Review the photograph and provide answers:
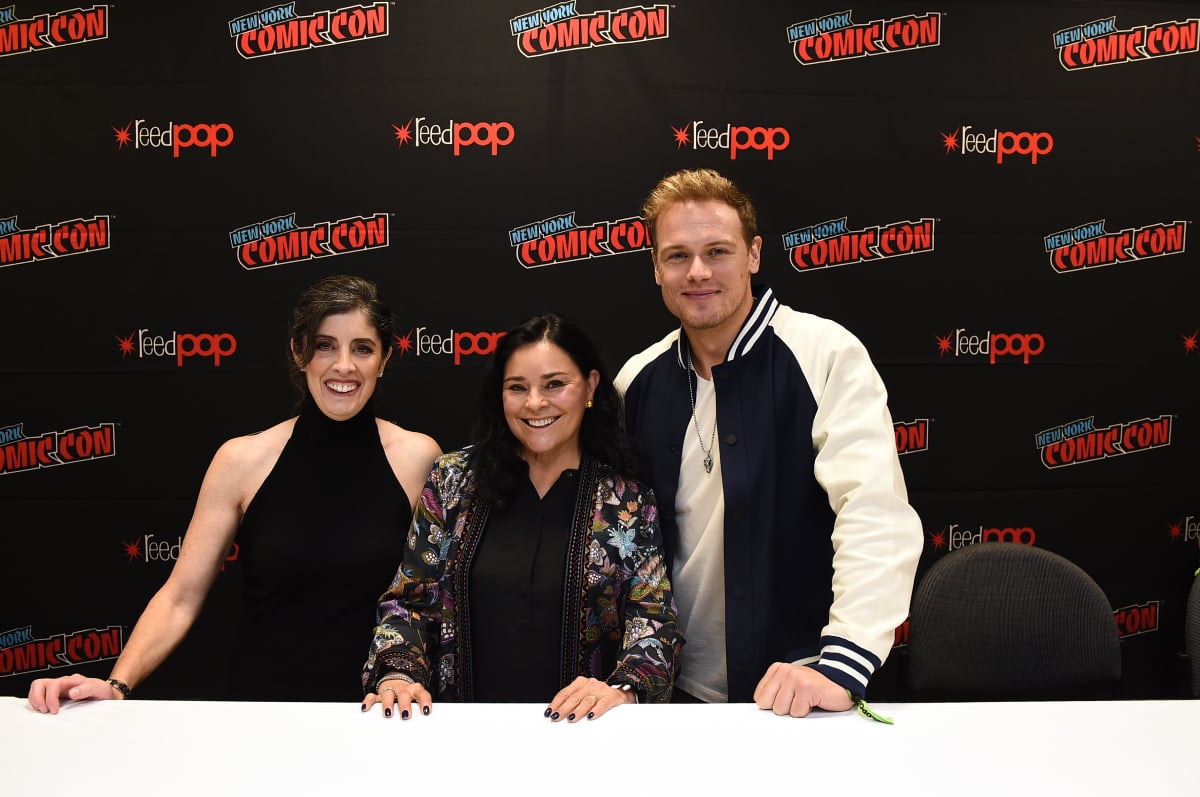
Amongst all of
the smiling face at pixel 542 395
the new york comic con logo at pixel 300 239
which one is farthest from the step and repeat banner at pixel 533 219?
the smiling face at pixel 542 395

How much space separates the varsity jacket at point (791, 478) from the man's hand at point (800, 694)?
218mm

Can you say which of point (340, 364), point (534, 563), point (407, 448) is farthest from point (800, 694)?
point (340, 364)

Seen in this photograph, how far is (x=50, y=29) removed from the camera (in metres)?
2.79

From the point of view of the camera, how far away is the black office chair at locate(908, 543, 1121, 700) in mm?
2074

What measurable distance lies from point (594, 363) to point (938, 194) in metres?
1.68

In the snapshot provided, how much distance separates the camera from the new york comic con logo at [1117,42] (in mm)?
2939

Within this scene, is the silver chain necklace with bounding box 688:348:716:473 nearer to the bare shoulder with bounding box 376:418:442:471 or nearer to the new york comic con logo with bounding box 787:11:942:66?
the bare shoulder with bounding box 376:418:442:471

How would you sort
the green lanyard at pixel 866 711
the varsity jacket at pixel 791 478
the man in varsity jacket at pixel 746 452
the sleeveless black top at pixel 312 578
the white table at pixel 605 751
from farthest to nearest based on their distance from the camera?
the sleeveless black top at pixel 312 578 → the man in varsity jacket at pixel 746 452 → the varsity jacket at pixel 791 478 → the green lanyard at pixel 866 711 → the white table at pixel 605 751

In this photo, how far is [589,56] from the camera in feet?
9.29

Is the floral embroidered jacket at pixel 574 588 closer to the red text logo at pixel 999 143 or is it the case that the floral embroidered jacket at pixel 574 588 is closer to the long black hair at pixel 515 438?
the long black hair at pixel 515 438

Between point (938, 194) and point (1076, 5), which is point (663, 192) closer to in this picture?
point (938, 194)

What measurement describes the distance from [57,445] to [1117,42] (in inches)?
154

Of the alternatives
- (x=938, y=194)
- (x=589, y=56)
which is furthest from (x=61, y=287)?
(x=938, y=194)

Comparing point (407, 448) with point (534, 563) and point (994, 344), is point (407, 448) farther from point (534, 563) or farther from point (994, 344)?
point (994, 344)
